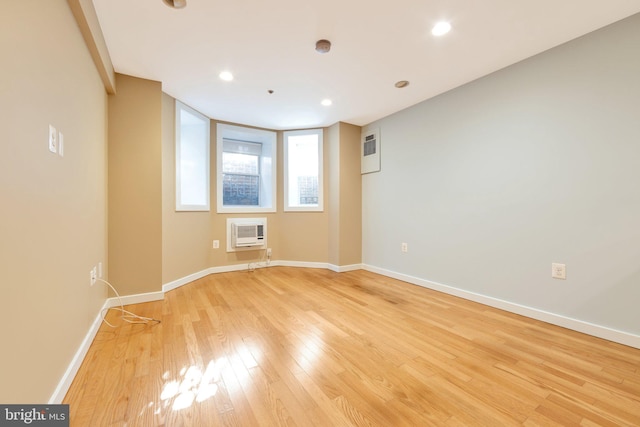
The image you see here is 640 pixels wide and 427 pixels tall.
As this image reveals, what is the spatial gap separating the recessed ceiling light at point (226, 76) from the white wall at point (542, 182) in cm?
225

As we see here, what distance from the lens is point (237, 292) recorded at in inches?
113

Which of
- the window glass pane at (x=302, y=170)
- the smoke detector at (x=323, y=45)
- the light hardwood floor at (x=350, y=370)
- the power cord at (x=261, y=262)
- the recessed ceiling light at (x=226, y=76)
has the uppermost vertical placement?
the recessed ceiling light at (x=226, y=76)

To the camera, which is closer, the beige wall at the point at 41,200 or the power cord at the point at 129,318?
the beige wall at the point at 41,200

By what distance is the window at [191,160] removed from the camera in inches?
121

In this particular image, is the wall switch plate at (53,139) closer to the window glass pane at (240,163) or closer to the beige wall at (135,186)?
the beige wall at (135,186)

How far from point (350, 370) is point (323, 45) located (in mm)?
2336

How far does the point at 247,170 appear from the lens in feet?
14.0

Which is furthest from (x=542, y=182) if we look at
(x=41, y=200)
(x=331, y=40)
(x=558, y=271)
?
(x=41, y=200)

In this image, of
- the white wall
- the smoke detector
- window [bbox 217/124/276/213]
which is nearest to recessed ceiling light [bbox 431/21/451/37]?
the smoke detector

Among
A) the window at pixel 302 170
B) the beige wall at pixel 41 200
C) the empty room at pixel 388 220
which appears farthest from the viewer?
the window at pixel 302 170

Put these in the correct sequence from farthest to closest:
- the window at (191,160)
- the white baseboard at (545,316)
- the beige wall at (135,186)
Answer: the window at (191,160) → the beige wall at (135,186) → the white baseboard at (545,316)

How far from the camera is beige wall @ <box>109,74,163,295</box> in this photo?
7.82 ft

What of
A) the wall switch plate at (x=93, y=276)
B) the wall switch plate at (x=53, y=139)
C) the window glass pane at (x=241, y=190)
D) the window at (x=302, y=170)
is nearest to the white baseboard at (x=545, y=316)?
the window at (x=302, y=170)

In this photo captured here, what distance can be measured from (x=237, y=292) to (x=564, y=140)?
341cm
